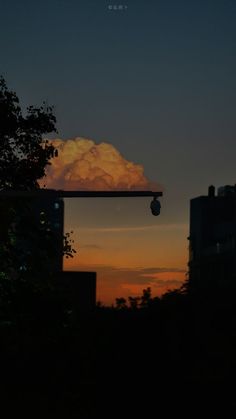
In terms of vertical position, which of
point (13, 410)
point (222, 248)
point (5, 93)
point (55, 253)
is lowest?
point (13, 410)

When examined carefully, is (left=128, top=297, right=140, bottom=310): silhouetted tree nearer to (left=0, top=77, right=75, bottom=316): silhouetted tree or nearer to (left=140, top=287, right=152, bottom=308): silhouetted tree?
(left=140, top=287, right=152, bottom=308): silhouetted tree

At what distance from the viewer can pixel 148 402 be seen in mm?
22188

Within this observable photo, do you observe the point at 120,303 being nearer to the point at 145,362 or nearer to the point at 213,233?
the point at 145,362

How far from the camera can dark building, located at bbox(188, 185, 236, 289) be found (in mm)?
136250

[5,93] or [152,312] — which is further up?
[5,93]

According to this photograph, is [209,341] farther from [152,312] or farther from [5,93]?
[5,93]

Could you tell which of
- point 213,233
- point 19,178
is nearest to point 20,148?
point 19,178

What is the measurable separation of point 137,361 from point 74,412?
3026mm

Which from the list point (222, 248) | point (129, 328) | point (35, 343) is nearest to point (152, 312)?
point (129, 328)

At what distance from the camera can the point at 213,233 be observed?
14438cm

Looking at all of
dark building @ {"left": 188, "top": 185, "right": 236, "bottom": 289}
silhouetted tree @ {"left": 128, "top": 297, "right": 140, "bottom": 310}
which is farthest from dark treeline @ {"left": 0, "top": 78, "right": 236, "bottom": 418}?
dark building @ {"left": 188, "top": 185, "right": 236, "bottom": 289}

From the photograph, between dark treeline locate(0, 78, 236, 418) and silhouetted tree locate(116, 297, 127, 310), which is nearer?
dark treeline locate(0, 78, 236, 418)

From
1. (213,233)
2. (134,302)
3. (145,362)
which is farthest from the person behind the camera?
(213,233)

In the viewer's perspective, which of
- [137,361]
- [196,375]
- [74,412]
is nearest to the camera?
[196,375]
